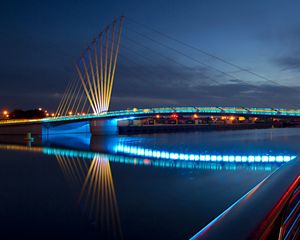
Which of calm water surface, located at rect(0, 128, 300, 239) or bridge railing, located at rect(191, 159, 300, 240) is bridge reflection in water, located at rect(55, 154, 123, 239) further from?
bridge railing, located at rect(191, 159, 300, 240)

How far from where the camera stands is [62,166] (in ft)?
38.2

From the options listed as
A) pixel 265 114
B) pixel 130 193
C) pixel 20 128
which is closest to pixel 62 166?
pixel 130 193

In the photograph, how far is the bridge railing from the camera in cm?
78

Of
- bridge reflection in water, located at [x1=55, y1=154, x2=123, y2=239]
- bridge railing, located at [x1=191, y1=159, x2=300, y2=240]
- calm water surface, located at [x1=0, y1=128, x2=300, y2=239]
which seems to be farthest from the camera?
bridge reflection in water, located at [x1=55, y1=154, x2=123, y2=239]

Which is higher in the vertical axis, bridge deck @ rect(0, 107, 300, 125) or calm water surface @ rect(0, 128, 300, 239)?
bridge deck @ rect(0, 107, 300, 125)

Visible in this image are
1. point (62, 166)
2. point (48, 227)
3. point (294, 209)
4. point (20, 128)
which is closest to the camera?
point (294, 209)

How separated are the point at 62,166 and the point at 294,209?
11.3 metres

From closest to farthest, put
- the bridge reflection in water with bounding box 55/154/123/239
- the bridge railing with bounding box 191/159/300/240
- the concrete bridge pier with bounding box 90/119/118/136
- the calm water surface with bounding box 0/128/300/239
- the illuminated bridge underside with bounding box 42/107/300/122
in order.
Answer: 1. the bridge railing with bounding box 191/159/300/240
2. the calm water surface with bounding box 0/128/300/239
3. the bridge reflection in water with bounding box 55/154/123/239
4. the illuminated bridge underside with bounding box 42/107/300/122
5. the concrete bridge pier with bounding box 90/119/118/136

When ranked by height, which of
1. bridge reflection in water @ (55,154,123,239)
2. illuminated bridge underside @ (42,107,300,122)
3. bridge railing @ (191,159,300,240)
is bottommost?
bridge reflection in water @ (55,154,123,239)

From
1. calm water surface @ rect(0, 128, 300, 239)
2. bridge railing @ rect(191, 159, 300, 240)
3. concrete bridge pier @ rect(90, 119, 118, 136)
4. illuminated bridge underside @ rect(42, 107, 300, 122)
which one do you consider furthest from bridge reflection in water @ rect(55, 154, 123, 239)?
concrete bridge pier @ rect(90, 119, 118, 136)

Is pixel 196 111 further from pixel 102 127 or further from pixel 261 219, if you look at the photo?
pixel 261 219

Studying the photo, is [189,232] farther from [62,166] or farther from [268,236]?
[62,166]

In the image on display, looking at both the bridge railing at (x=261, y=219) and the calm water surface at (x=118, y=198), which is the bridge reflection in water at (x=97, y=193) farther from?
the bridge railing at (x=261, y=219)

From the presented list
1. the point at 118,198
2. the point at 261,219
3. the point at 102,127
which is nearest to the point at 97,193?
the point at 118,198
